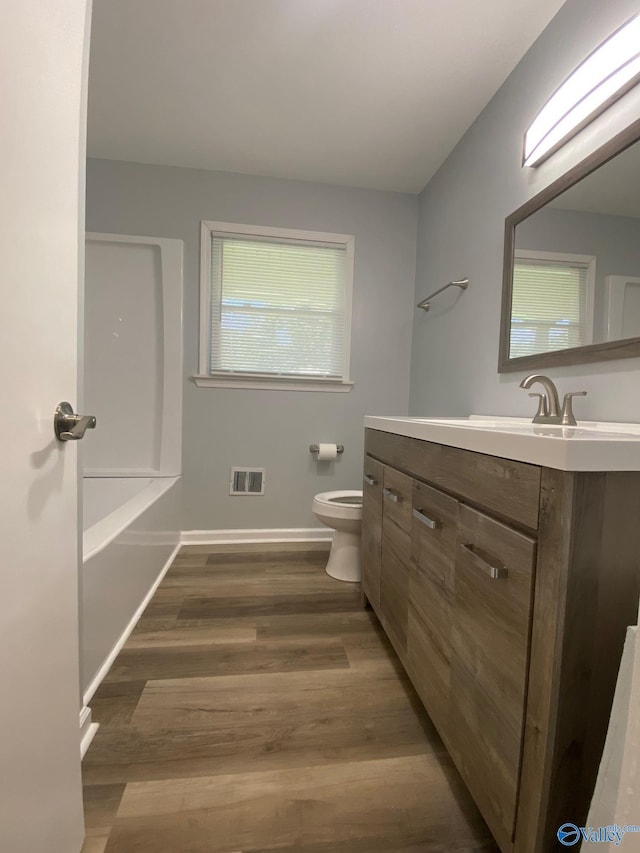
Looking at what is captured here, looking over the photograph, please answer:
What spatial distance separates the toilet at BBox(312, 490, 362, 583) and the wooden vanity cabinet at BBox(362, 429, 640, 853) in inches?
35.4

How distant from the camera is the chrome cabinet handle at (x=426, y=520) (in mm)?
962

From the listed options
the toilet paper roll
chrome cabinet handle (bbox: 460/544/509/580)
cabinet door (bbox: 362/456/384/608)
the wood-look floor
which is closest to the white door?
the wood-look floor

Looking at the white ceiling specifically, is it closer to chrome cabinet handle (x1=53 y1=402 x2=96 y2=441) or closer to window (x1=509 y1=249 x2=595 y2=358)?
window (x1=509 y1=249 x2=595 y2=358)

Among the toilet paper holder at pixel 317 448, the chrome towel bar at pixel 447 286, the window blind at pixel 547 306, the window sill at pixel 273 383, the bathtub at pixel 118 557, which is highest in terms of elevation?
the chrome towel bar at pixel 447 286

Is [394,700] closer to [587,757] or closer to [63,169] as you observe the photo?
[587,757]

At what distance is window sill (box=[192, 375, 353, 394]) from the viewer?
7.55 feet

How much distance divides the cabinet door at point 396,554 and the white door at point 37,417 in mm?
874

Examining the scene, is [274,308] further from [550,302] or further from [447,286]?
[550,302]

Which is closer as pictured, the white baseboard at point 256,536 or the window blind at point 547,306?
the window blind at point 547,306

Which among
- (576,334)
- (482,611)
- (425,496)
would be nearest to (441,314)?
(576,334)

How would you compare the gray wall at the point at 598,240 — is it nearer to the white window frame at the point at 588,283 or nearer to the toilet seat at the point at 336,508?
the white window frame at the point at 588,283

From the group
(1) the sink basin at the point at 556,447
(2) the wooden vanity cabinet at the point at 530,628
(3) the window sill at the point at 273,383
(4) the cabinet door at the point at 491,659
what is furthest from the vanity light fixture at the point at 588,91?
(3) the window sill at the point at 273,383

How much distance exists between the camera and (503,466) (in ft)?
2.35

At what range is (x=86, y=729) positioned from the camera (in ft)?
3.25
